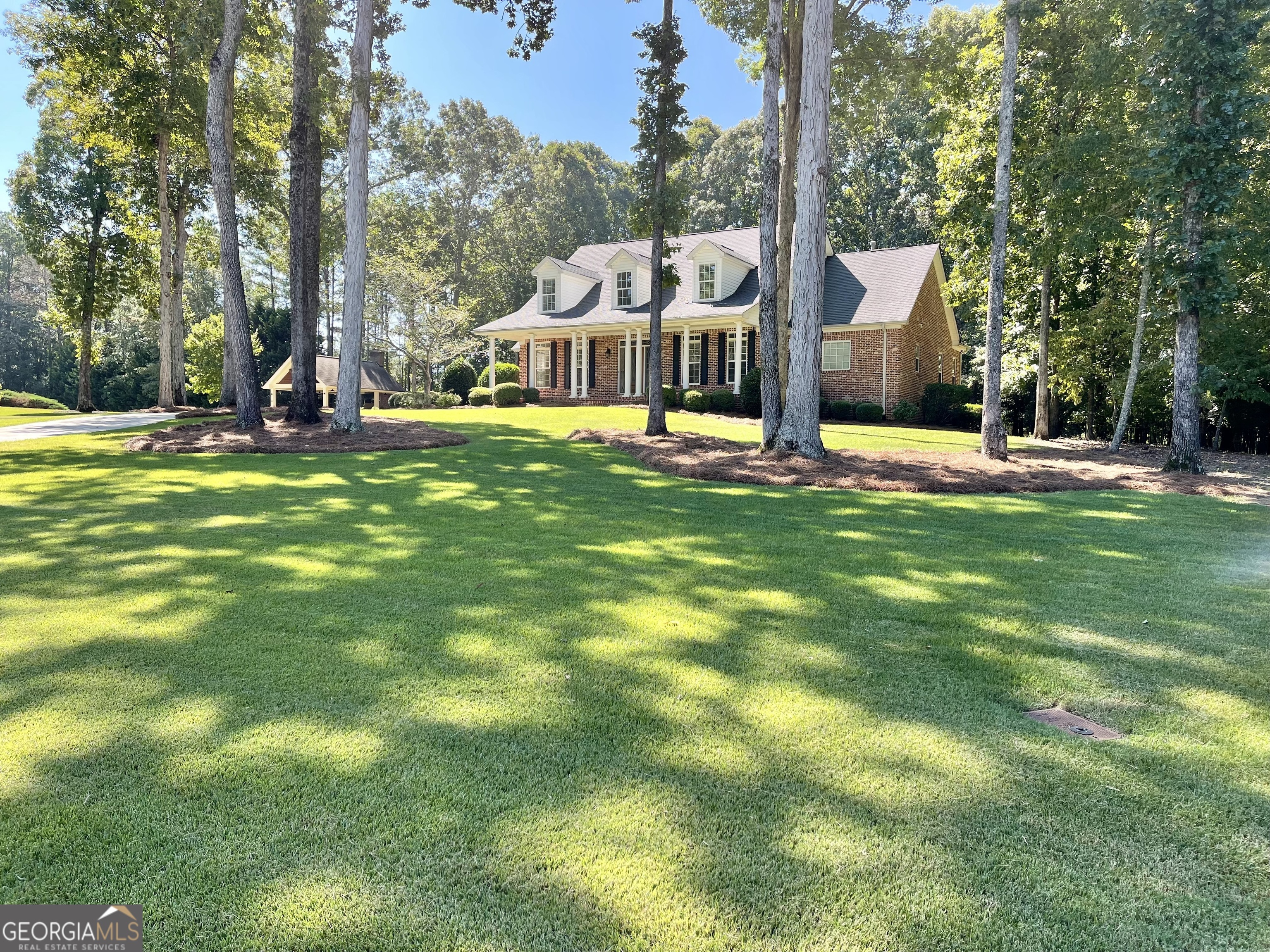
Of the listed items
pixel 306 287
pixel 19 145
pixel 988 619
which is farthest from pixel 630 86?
pixel 19 145

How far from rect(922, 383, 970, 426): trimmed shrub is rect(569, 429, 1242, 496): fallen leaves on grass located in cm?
931

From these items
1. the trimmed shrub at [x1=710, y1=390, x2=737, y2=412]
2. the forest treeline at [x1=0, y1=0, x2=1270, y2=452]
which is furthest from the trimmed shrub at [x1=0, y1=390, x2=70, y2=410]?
the trimmed shrub at [x1=710, y1=390, x2=737, y2=412]

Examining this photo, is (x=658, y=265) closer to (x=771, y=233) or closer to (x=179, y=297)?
(x=771, y=233)

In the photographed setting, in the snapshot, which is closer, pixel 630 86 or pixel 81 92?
pixel 630 86

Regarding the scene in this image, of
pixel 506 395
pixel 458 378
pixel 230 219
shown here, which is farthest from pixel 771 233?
pixel 458 378

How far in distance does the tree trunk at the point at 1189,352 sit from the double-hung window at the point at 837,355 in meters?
12.1

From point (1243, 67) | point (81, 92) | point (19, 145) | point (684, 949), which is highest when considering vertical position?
point (19, 145)

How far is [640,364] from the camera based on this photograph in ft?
85.8

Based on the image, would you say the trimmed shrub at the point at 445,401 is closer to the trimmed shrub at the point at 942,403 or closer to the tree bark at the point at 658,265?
the tree bark at the point at 658,265

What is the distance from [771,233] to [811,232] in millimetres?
1459

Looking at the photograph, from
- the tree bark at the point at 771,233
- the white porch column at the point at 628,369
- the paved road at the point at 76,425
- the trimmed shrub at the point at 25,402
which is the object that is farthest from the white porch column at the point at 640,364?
the trimmed shrub at the point at 25,402

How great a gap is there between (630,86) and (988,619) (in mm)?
14297

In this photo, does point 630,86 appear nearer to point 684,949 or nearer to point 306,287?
point 306,287

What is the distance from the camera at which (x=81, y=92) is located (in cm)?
1895
